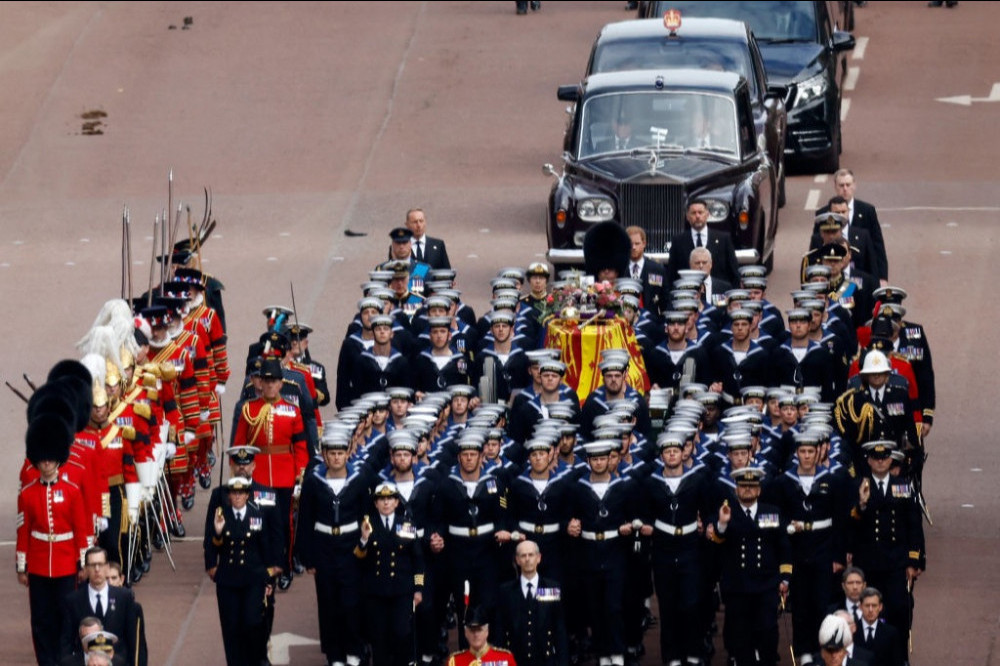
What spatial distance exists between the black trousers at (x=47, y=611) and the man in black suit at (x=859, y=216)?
311 inches

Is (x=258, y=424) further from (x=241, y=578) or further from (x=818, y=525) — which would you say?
(x=818, y=525)

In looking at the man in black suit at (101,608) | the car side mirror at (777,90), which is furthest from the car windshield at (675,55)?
the man in black suit at (101,608)

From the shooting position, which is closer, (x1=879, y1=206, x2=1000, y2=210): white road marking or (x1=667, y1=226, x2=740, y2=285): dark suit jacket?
(x1=667, y1=226, x2=740, y2=285): dark suit jacket

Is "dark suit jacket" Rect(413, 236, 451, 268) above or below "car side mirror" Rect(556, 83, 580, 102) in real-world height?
below

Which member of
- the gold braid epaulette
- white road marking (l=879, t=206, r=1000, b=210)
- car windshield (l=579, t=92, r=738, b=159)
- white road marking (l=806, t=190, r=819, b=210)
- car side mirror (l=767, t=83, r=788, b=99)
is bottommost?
white road marking (l=879, t=206, r=1000, b=210)

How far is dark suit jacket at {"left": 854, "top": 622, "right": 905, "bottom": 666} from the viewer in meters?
16.5

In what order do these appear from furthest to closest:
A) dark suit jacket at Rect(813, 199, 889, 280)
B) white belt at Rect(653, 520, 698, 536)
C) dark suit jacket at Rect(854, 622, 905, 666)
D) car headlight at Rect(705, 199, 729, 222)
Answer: car headlight at Rect(705, 199, 729, 222) → dark suit jacket at Rect(813, 199, 889, 280) → white belt at Rect(653, 520, 698, 536) → dark suit jacket at Rect(854, 622, 905, 666)

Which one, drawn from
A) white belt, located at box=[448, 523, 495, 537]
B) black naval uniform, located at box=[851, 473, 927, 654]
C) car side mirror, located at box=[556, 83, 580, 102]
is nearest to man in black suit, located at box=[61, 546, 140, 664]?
white belt, located at box=[448, 523, 495, 537]

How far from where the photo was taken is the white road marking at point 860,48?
36.2 metres

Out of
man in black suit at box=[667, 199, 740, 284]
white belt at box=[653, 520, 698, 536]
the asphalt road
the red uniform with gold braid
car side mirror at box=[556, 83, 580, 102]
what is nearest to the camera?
the red uniform with gold braid

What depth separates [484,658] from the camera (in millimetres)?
16250

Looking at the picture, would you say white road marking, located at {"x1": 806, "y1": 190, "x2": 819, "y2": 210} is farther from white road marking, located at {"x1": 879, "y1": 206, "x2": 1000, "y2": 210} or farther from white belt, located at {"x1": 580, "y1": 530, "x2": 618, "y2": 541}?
white belt, located at {"x1": 580, "y1": 530, "x2": 618, "y2": 541}

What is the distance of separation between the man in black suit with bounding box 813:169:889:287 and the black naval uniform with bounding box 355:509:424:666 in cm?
652

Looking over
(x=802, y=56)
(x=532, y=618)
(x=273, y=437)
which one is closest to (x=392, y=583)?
(x=532, y=618)
